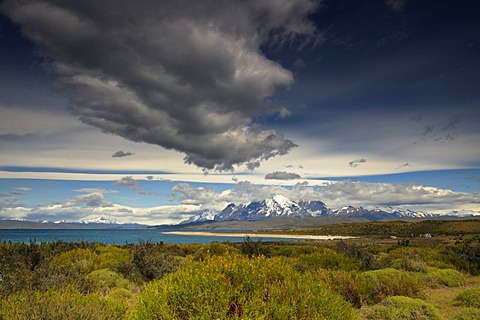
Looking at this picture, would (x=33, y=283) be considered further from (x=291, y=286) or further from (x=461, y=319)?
(x=461, y=319)

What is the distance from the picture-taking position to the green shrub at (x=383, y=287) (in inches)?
586

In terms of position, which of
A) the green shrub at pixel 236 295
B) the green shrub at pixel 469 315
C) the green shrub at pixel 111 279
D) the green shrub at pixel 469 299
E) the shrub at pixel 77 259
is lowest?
the green shrub at pixel 469 299

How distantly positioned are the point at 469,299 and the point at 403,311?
409 centimetres

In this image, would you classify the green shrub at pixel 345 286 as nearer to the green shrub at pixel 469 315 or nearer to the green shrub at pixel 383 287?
the green shrub at pixel 383 287

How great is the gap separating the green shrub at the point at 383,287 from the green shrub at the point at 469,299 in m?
1.65

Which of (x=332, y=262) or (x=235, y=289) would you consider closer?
(x=235, y=289)

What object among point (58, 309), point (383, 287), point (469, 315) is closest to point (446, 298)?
point (383, 287)

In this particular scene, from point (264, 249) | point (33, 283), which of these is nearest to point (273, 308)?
point (33, 283)

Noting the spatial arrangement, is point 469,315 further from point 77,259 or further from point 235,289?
point 77,259

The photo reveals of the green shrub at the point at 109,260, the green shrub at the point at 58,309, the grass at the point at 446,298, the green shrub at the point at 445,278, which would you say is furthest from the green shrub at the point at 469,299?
the green shrub at the point at 109,260

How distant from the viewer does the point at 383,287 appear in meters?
15.7

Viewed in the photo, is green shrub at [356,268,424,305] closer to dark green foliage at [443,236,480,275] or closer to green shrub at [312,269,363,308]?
green shrub at [312,269,363,308]

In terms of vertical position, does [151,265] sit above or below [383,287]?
above

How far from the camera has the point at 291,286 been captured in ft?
23.1
